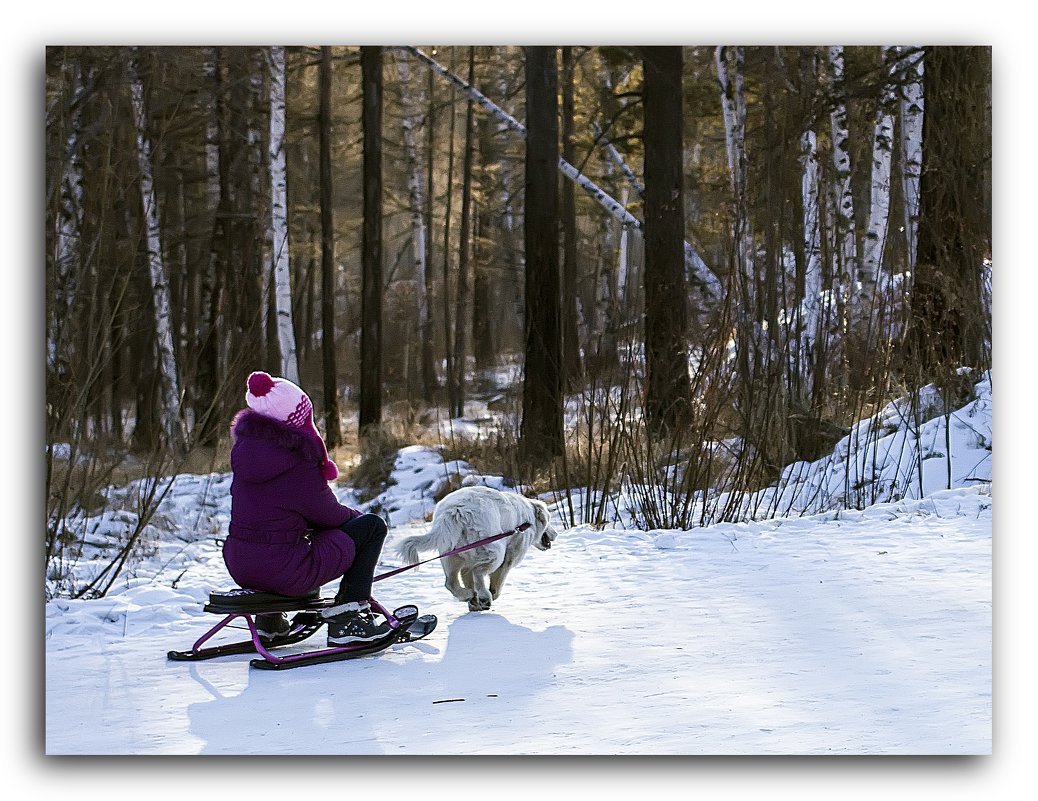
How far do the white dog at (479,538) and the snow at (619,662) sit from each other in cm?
13

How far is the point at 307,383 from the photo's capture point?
65.3ft

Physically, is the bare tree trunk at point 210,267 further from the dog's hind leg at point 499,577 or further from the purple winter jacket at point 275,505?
the purple winter jacket at point 275,505

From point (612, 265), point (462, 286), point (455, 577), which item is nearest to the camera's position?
point (455, 577)

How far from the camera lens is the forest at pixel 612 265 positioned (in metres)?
5.69

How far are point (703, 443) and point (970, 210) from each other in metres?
1.94

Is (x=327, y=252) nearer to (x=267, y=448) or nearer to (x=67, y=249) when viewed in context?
(x=67, y=249)

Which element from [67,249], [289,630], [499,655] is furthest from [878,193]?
[289,630]

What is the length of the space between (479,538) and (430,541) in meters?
0.22

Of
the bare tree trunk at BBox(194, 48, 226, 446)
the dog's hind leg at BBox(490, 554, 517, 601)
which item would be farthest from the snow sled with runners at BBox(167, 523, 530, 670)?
the bare tree trunk at BBox(194, 48, 226, 446)

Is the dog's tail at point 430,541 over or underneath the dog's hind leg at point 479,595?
over

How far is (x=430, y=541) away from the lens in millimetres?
4949

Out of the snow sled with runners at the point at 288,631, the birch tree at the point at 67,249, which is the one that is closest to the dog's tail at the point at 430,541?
the snow sled with runners at the point at 288,631

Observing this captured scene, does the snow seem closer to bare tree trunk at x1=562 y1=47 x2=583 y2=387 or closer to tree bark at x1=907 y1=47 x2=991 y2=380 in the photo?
tree bark at x1=907 y1=47 x2=991 y2=380

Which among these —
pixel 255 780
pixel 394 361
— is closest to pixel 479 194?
pixel 394 361
